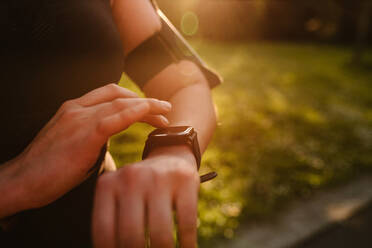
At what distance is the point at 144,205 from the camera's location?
0.56m

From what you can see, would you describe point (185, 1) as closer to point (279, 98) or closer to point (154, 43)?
point (279, 98)

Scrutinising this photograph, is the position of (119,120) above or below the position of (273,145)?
above

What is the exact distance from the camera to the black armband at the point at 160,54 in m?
1.13

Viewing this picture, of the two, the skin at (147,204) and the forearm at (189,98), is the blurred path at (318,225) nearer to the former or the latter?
the forearm at (189,98)

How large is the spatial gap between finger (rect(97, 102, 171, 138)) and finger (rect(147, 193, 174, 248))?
0.58 feet

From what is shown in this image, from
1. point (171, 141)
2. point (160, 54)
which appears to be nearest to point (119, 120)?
point (171, 141)

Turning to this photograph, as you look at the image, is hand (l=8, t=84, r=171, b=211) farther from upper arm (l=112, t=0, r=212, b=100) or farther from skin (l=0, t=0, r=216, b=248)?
upper arm (l=112, t=0, r=212, b=100)

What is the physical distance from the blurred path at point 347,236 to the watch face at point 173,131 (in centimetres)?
260

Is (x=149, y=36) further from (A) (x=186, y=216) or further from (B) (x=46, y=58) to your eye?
(A) (x=186, y=216)

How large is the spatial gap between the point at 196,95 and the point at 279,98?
6784 mm

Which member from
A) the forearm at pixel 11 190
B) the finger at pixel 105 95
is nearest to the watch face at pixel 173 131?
the finger at pixel 105 95

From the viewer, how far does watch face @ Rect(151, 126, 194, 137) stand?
0.75 meters

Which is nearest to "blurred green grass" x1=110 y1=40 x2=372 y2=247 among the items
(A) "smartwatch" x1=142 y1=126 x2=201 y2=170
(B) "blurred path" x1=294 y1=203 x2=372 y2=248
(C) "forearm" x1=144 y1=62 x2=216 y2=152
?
(B) "blurred path" x1=294 y1=203 x2=372 y2=248

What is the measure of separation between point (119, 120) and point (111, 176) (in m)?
0.13
